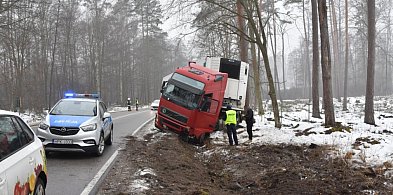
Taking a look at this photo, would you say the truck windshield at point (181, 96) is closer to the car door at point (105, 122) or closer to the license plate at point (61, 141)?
the car door at point (105, 122)

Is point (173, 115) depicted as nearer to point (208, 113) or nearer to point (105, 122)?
point (208, 113)

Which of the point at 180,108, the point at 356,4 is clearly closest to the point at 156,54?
the point at 356,4

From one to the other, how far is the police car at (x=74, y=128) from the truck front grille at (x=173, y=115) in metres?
4.89

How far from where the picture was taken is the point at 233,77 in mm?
20938

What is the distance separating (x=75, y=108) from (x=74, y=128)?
1.46 meters

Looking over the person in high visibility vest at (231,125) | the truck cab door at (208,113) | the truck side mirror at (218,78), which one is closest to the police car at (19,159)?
the person in high visibility vest at (231,125)

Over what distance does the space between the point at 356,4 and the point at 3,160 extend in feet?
129

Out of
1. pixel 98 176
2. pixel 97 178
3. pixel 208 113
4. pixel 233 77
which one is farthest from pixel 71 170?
pixel 233 77

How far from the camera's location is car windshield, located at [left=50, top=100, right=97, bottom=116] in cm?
1096

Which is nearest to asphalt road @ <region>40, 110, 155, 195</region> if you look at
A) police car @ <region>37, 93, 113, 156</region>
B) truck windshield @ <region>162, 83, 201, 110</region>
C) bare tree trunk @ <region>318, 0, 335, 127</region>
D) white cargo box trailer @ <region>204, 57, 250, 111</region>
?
police car @ <region>37, 93, 113, 156</region>

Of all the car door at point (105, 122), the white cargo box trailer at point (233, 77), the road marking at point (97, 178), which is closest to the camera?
the road marking at point (97, 178)

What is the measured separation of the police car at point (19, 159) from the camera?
13.6 feet

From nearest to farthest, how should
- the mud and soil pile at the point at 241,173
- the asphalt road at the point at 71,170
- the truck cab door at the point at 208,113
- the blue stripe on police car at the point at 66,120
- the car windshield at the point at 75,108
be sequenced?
the asphalt road at the point at 71,170 < the mud and soil pile at the point at 241,173 < the blue stripe on police car at the point at 66,120 < the car windshield at the point at 75,108 < the truck cab door at the point at 208,113

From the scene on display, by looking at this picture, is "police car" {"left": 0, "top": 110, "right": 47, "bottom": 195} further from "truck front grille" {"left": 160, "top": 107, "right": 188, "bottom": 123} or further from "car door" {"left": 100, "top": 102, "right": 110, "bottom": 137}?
"truck front grille" {"left": 160, "top": 107, "right": 188, "bottom": 123}
